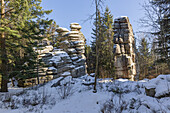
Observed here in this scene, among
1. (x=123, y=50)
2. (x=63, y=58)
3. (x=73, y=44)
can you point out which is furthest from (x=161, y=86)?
(x=73, y=44)

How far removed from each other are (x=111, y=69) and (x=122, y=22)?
1107 cm

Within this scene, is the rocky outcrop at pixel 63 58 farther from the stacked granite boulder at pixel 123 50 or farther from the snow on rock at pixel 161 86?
the snow on rock at pixel 161 86

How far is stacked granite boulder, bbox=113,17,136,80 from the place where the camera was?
19.8m

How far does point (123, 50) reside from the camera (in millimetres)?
20328

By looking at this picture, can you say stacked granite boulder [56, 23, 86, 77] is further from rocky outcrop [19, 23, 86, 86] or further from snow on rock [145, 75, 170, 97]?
snow on rock [145, 75, 170, 97]

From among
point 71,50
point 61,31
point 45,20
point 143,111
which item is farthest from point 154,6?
point 61,31

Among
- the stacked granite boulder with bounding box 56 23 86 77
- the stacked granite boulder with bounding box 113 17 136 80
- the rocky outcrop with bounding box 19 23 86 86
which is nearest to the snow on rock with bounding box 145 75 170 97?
the rocky outcrop with bounding box 19 23 86 86

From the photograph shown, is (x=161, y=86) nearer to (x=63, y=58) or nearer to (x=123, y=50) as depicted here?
(x=123, y=50)

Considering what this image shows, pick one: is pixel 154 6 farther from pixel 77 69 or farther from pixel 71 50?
pixel 71 50

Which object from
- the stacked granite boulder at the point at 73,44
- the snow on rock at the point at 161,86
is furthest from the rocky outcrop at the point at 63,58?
the snow on rock at the point at 161,86

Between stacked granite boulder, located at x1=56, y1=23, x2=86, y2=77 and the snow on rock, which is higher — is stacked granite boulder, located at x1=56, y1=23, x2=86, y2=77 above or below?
above

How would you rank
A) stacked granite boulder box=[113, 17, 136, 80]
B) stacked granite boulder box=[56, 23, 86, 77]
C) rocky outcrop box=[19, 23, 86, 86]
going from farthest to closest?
stacked granite boulder box=[56, 23, 86, 77] < stacked granite boulder box=[113, 17, 136, 80] < rocky outcrop box=[19, 23, 86, 86]

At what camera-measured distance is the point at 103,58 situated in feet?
77.2

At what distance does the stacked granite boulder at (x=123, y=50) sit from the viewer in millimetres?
19797
